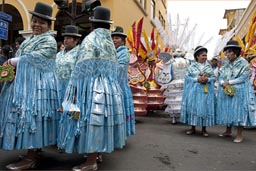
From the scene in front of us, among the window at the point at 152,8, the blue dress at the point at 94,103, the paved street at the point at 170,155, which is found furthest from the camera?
→ the window at the point at 152,8

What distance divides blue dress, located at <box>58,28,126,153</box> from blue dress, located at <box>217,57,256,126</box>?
8.98 feet

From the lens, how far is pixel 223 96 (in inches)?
217

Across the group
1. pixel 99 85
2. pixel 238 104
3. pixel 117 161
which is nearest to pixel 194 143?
pixel 238 104

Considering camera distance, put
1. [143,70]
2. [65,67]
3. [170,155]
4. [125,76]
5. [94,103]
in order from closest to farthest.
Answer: [94,103], [170,155], [65,67], [125,76], [143,70]

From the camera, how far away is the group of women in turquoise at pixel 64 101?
312 cm

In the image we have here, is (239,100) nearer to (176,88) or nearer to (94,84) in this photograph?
(176,88)

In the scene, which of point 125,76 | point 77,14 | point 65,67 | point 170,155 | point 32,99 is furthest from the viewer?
point 77,14

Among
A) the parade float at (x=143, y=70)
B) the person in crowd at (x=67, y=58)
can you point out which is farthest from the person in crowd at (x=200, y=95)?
the person in crowd at (x=67, y=58)

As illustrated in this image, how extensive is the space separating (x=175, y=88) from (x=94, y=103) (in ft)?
14.1

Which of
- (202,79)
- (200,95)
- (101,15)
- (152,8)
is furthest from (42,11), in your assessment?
(152,8)

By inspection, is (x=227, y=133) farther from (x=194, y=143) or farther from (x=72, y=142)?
(x=72, y=142)

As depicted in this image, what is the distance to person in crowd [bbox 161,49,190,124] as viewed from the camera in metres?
7.06

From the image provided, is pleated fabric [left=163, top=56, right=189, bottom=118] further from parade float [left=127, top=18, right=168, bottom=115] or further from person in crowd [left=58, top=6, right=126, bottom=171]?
person in crowd [left=58, top=6, right=126, bottom=171]

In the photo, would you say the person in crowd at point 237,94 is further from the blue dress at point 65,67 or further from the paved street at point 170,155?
the blue dress at point 65,67
